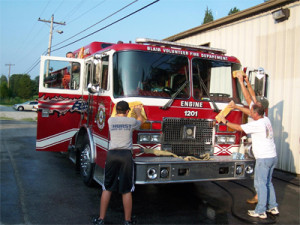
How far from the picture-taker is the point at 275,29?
885cm

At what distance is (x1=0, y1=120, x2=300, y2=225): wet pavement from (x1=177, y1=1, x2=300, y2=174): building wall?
800 mm

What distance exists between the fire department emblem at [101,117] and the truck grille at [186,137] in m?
1.08

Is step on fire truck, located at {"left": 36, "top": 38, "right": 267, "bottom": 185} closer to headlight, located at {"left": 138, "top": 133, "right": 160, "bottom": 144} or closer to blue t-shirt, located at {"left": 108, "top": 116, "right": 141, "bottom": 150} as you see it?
Answer: headlight, located at {"left": 138, "top": 133, "right": 160, "bottom": 144}

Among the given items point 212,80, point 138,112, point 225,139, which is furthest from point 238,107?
point 138,112

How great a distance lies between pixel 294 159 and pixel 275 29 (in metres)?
3.59

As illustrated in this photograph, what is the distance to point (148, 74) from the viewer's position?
202 inches

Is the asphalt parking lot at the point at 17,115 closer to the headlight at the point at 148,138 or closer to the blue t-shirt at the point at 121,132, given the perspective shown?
the headlight at the point at 148,138

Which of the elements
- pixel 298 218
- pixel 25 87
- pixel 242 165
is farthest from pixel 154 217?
pixel 25 87

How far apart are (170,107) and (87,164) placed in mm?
2113

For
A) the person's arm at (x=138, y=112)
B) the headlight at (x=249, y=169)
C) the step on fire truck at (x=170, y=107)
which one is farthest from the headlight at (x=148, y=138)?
the headlight at (x=249, y=169)

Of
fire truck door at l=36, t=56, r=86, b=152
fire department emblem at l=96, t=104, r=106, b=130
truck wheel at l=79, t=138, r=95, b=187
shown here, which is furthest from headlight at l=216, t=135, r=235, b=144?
fire truck door at l=36, t=56, r=86, b=152

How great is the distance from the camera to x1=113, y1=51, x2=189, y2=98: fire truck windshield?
502 centimetres

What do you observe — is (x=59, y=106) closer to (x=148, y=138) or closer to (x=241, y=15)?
(x=148, y=138)

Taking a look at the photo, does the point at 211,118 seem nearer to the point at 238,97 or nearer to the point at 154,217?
the point at 238,97
